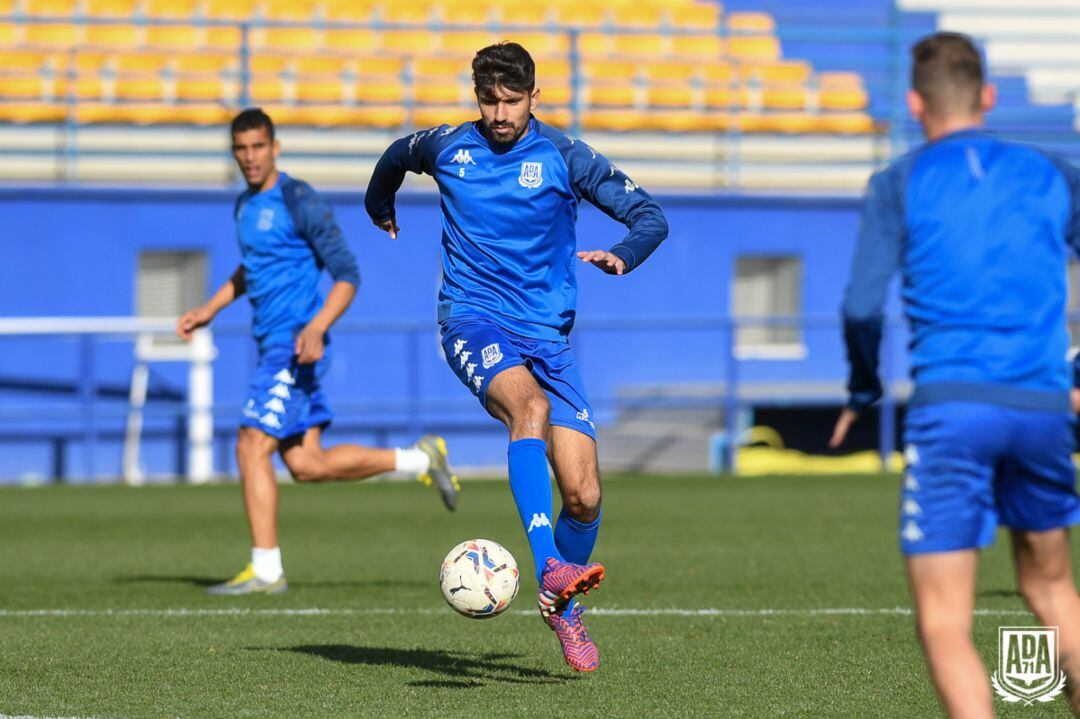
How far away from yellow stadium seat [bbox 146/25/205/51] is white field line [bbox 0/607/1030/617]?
47.0ft

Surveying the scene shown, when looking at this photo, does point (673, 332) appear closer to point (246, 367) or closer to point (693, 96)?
point (693, 96)

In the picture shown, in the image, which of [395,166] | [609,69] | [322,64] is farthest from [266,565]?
[609,69]

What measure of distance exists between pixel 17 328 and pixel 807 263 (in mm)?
9033

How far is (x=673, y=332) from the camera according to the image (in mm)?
19641

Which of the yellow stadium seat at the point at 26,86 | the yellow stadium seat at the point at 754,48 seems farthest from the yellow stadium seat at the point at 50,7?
the yellow stadium seat at the point at 754,48

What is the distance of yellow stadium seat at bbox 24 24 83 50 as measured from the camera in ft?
68.7

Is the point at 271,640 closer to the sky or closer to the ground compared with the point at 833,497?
closer to the sky

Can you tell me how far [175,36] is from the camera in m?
21.4

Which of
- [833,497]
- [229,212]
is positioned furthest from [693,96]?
[833,497]

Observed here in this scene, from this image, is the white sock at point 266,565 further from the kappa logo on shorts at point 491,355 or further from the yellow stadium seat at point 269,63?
the yellow stadium seat at point 269,63

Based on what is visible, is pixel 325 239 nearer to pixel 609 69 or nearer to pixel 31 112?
pixel 31 112

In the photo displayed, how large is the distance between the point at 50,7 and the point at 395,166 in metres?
16.0

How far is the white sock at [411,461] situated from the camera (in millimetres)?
9680

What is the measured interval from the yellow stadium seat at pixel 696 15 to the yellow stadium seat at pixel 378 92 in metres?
4.05
